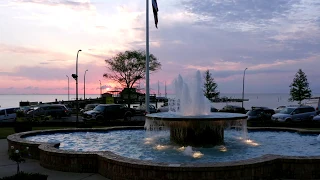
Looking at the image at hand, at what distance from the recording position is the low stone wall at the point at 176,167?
9062 mm

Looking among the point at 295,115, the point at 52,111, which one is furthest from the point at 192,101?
the point at 52,111

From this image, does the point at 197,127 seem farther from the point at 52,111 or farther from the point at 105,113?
the point at 52,111

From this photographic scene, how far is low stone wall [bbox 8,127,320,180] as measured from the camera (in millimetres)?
9062

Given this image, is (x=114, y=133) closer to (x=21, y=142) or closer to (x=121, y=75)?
(x=21, y=142)

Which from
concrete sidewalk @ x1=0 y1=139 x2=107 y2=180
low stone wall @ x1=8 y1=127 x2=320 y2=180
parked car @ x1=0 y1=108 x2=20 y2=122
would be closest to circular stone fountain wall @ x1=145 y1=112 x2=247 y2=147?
low stone wall @ x1=8 y1=127 x2=320 y2=180

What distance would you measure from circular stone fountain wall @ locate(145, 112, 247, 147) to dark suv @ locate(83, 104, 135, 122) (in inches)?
800

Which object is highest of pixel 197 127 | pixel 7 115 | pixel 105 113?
pixel 197 127

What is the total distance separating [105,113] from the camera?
118ft

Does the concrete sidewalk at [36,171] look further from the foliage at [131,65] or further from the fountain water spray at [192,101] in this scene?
the foliage at [131,65]

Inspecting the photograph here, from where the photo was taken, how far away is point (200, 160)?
11.6m

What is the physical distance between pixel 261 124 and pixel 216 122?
560 inches

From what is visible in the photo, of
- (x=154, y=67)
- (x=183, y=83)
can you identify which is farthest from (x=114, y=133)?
(x=154, y=67)

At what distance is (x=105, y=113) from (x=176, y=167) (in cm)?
2761

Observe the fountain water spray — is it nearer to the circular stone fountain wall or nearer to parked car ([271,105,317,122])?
the circular stone fountain wall
